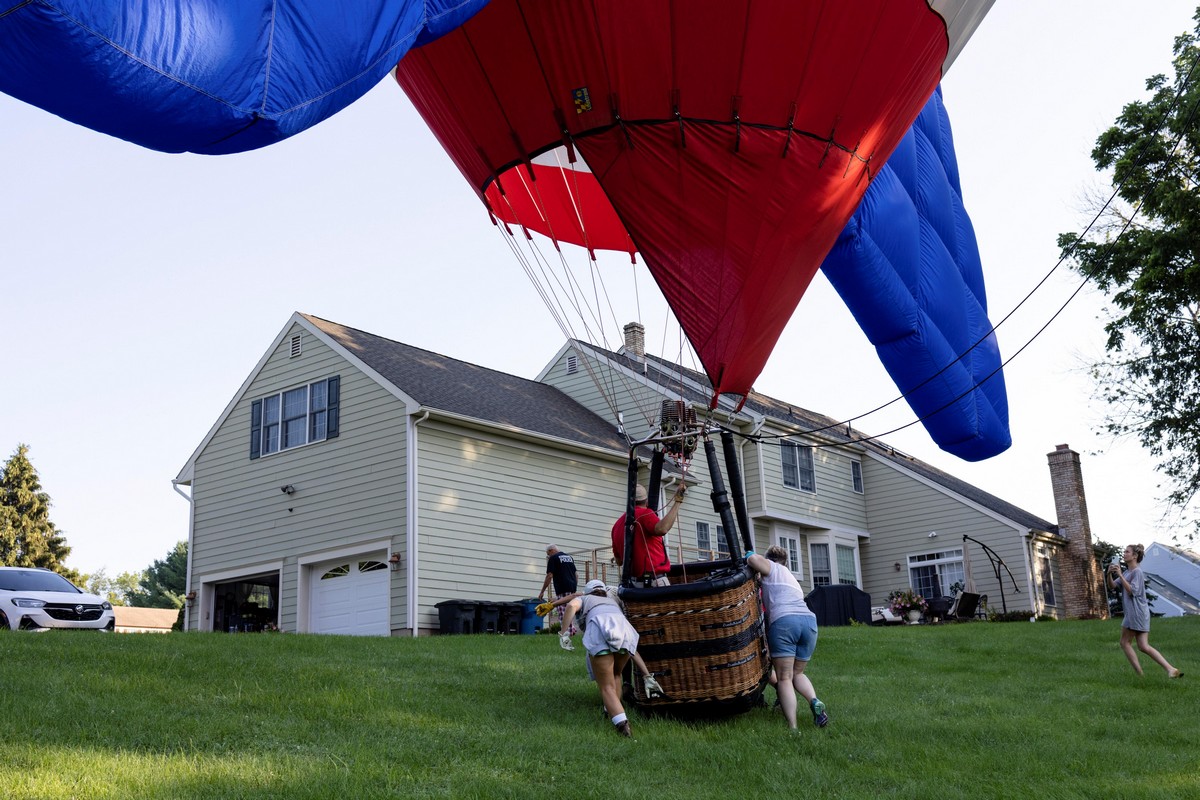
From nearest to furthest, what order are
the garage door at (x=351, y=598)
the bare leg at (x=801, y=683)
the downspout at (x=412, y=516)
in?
the bare leg at (x=801, y=683) → the downspout at (x=412, y=516) → the garage door at (x=351, y=598)

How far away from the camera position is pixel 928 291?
11.9 m

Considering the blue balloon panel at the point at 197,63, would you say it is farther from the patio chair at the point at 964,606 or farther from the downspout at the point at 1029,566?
the downspout at the point at 1029,566

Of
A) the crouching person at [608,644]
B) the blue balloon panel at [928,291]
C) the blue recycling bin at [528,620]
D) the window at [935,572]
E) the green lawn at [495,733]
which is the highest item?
the blue balloon panel at [928,291]

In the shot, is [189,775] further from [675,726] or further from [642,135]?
[642,135]

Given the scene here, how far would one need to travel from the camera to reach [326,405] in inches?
847

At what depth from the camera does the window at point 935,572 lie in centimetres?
2994

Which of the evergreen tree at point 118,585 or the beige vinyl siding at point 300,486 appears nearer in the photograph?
the beige vinyl siding at point 300,486

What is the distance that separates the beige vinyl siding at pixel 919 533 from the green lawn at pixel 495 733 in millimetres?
17611

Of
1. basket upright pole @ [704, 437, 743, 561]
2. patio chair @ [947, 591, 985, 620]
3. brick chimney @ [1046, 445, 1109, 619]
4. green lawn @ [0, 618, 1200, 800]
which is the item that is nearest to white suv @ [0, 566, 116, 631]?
green lawn @ [0, 618, 1200, 800]

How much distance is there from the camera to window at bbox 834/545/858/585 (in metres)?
30.1

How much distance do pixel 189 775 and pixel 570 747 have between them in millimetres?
2422

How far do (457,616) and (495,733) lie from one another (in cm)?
1124

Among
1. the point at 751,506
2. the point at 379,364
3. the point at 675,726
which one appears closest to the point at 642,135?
the point at 675,726

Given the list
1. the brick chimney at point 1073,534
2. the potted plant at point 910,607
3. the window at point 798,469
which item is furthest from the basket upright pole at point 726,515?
the brick chimney at point 1073,534
